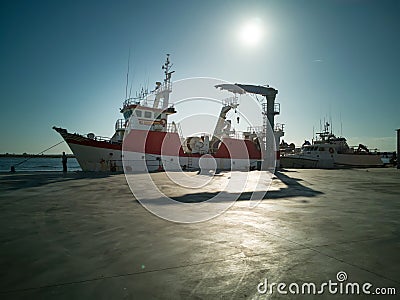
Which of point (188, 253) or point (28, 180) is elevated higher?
point (28, 180)

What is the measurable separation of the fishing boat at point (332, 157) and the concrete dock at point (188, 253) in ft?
106

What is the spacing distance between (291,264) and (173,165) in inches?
939

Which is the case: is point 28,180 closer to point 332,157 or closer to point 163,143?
point 163,143

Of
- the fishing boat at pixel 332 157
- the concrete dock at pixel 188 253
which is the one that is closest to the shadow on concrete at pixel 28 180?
the concrete dock at pixel 188 253

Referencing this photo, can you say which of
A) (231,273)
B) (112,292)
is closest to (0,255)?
(112,292)

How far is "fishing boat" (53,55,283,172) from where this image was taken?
22.7 metres

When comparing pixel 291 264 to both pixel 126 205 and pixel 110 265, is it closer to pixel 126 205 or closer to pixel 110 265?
pixel 110 265

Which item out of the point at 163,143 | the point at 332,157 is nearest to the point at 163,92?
the point at 163,143

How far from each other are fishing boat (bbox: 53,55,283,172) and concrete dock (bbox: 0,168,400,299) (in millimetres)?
17570

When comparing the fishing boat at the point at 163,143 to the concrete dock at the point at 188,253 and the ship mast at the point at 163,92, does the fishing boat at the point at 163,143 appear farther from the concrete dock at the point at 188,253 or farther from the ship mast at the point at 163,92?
the concrete dock at the point at 188,253

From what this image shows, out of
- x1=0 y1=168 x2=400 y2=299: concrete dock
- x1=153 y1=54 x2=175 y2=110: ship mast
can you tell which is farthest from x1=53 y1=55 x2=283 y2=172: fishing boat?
x1=0 y1=168 x2=400 y2=299: concrete dock

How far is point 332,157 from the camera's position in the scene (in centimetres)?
3634

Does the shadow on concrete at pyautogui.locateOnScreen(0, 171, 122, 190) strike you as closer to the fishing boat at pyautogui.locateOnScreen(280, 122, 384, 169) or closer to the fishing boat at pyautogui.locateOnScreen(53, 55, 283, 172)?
the fishing boat at pyautogui.locateOnScreen(53, 55, 283, 172)

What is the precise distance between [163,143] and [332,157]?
974 inches
